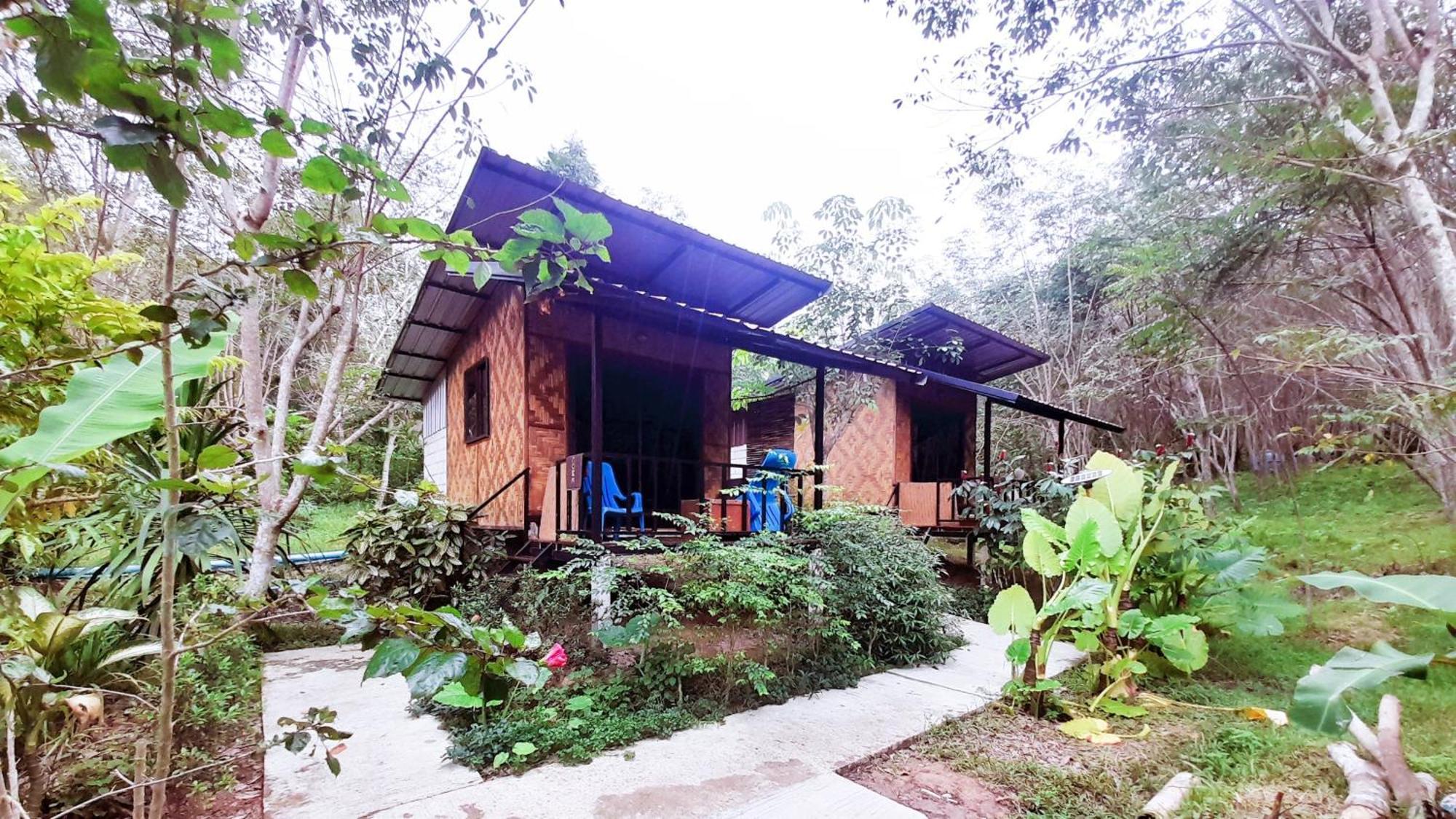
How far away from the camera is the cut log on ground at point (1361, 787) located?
248 centimetres

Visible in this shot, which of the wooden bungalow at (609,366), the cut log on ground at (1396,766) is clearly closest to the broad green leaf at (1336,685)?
the cut log on ground at (1396,766)

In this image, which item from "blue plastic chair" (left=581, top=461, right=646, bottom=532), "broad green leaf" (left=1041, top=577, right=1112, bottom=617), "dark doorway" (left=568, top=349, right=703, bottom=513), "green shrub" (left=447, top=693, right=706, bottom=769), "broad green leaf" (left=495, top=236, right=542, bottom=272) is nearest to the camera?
"broad green leaf" (left=495, top=236, right=542, bottom=272)

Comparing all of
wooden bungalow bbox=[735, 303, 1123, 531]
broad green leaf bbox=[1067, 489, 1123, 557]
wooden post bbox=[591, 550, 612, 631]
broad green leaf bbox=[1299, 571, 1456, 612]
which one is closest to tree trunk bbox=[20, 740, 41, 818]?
wooden post bbox=[591, 550, 612, 631]

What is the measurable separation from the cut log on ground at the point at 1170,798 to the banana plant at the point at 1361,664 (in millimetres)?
1205

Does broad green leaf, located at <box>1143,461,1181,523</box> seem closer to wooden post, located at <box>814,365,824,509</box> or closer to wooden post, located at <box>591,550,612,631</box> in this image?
wooden post, located at <box>814,365,824,509</box>

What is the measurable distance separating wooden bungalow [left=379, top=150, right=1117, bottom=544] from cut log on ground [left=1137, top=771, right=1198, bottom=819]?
3.22m

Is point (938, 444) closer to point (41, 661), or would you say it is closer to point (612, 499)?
point (612, 499)

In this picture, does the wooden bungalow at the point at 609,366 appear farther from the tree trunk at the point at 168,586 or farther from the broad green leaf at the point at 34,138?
the broad green leaf at the point at 34,138

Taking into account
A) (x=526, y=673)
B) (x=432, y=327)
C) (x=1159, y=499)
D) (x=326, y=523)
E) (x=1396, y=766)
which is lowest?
(x=326, y=523)

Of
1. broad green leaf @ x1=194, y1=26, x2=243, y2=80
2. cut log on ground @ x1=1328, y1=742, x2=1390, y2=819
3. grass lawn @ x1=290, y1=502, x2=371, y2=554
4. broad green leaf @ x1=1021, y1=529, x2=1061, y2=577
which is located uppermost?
broad green leaf @ x1=194, y1=26, x2=243, y2=80

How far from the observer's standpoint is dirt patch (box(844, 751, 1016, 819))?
2.87 meters

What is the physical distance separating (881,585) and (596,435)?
112 inches

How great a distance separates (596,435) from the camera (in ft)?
15.2

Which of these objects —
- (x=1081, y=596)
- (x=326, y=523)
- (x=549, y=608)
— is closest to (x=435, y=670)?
(x=549, y=608)
